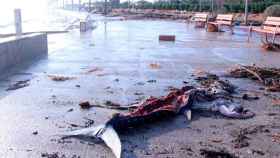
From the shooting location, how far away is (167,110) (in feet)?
22.0

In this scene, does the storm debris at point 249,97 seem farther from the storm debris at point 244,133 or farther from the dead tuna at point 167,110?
the storm debris at point 244,133

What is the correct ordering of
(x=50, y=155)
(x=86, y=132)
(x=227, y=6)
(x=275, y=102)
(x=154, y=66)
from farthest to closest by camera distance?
(x=227, y=6), (x=154, y=66), (x=275, y=102), (x=86, y=132), (x=50, y=155)

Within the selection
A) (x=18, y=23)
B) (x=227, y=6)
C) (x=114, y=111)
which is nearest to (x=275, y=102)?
(x=114, y=111)

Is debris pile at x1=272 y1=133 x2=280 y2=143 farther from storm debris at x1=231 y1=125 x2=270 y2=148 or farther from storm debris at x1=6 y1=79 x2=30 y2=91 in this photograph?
storm debris at x1=6 y1=79 x2=30 y2=91

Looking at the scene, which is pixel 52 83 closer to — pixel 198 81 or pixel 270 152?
pixel 198 81

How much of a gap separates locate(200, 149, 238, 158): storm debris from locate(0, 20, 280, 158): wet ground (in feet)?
0.27

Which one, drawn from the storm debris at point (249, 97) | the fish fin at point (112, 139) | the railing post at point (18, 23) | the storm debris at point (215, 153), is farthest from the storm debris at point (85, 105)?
the railing post at point (18, 23)

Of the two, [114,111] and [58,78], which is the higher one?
[58,78]

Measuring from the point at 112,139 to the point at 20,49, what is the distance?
22.8 ft

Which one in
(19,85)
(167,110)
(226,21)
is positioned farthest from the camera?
(226,21)

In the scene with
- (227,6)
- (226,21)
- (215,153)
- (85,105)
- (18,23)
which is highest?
(227,6)

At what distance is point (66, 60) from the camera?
12758mm

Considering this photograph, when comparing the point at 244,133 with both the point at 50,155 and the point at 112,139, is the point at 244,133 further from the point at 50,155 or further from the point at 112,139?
the point at 50,155

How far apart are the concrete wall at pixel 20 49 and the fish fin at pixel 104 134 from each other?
496 cm
